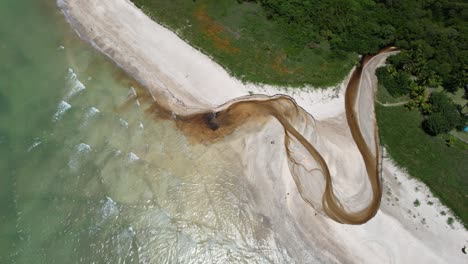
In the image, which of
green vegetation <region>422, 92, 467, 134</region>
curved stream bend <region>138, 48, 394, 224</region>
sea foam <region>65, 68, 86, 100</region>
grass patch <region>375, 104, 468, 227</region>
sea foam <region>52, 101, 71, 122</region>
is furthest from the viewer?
sea foam <region>65, 68, 86, 100</region>

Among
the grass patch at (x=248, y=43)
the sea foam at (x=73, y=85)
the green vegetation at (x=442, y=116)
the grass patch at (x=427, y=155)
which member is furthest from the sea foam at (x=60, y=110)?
the green vegetation at (x=442, y=116)

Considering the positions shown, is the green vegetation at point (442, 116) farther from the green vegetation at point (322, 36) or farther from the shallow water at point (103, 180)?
the shallow water at point (103, 180)

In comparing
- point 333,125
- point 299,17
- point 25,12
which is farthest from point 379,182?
point 25,12

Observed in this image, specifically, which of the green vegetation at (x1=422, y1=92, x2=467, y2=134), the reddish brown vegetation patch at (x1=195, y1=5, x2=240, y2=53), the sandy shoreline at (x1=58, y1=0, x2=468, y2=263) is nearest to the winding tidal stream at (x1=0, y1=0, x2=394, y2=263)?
the sandy shoreline at (x1=58, y1=0, x2=468, y2=263)

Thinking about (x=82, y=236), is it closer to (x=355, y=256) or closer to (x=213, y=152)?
(x=213, y=152)

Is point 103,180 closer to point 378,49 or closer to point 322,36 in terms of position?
point 322,36

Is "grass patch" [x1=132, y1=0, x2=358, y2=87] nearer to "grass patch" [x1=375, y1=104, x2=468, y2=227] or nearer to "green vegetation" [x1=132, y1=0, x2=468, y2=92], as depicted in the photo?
"green vegetation" [x1=132, y1=0, x2=468, y2=92]
